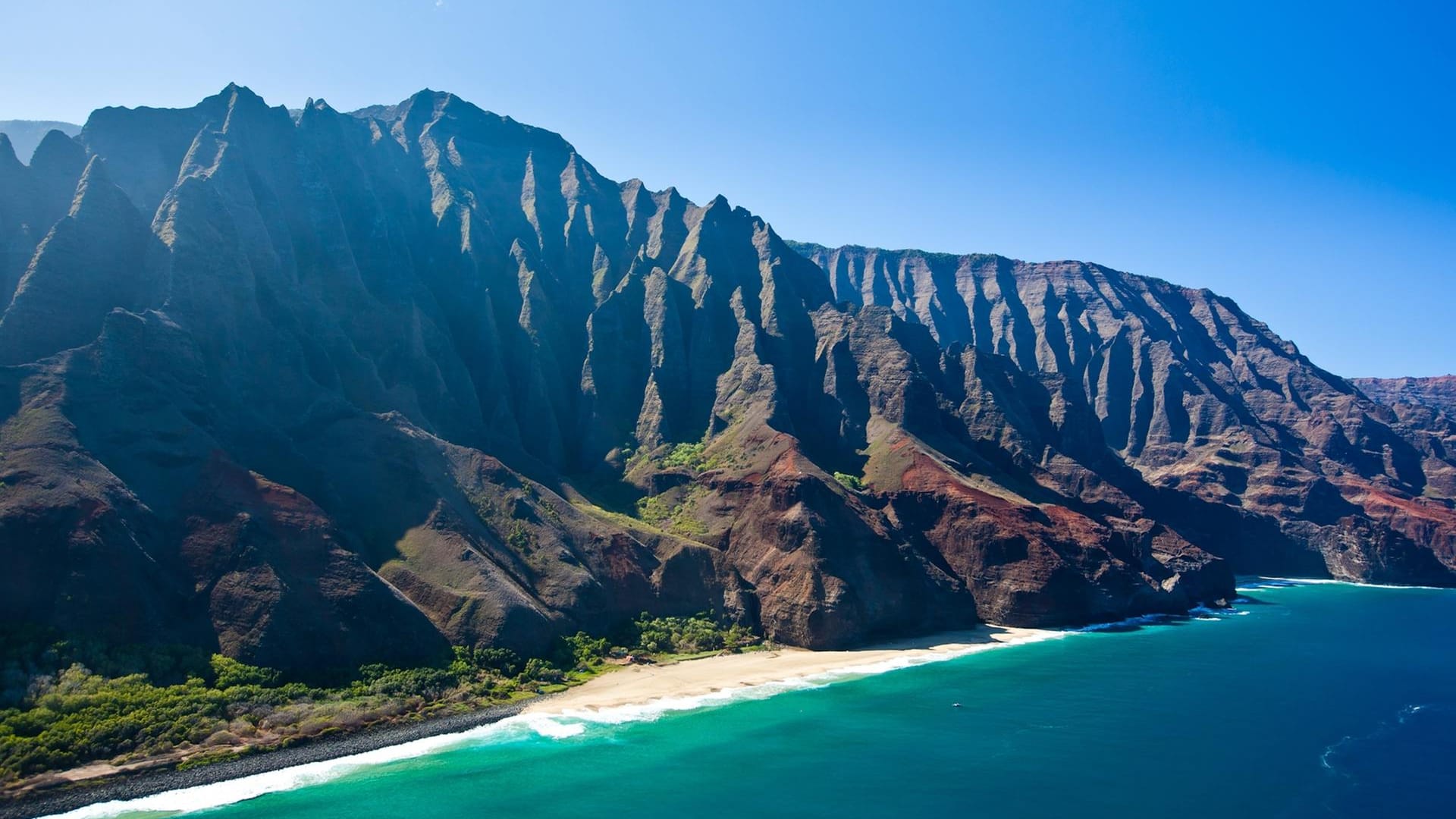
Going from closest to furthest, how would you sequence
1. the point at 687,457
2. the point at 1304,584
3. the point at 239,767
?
the point at 239,767, the point at 687,457, the point at 1304,584

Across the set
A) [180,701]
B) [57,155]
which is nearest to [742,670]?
[180,701]

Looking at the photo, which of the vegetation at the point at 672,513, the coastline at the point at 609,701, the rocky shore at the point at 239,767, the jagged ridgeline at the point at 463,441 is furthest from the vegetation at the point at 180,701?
the vegetation at the point at 672,513

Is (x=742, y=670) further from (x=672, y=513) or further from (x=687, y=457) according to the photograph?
(x=687, y=457)

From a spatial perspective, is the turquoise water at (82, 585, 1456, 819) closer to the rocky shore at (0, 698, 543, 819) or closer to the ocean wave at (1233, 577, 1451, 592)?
the rocky shore at (0, 698, 543, 819)

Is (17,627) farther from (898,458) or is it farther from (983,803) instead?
(898,458)

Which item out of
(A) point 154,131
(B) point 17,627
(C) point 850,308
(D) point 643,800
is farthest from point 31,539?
(C) point 850,308

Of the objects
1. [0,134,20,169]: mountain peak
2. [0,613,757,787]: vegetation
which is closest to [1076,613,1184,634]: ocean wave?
[0,613,757,787]: vegetation

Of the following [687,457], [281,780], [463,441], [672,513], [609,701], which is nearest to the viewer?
[281,780]
